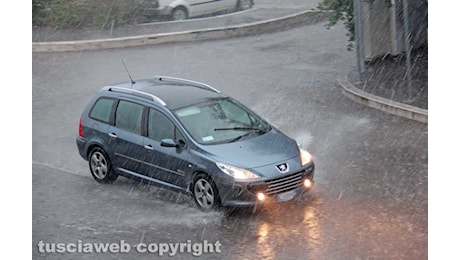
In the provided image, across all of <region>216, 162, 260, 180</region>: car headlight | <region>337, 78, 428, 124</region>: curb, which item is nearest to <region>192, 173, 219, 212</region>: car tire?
<region>216, 162, 260, 180</region>: car headlight

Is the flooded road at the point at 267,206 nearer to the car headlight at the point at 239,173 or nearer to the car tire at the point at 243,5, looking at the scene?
the car headlight at the point at 239,173

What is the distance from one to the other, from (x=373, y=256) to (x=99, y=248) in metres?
3.10

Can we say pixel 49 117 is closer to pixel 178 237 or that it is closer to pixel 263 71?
pixel 263 71

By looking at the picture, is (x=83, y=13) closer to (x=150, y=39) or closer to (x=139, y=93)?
(x=150, y=39)

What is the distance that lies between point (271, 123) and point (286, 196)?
438 centimetres

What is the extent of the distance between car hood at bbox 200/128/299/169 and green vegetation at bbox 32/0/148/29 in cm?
1088

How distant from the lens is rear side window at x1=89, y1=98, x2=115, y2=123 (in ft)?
37.4

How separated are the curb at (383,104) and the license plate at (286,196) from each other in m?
4.44

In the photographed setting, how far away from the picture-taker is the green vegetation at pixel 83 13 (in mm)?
20500

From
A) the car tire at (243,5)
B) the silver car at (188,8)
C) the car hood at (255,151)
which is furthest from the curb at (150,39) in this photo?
the car hood at (255,151)

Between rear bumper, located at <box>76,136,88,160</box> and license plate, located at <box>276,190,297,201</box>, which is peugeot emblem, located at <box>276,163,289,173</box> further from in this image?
rear bumper, located at <box>76,136,88,160</box>

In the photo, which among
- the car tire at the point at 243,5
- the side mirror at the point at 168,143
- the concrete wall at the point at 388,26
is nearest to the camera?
the side mirror at the point at 168,143

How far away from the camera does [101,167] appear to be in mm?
11453

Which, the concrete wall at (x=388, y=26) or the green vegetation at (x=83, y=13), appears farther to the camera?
the green vegetation at (x=83, y=13)
